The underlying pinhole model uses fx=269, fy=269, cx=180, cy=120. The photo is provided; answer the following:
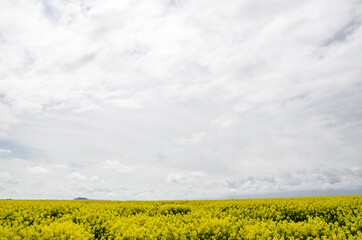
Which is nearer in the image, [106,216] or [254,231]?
[254,231]

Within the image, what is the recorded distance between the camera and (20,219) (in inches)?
541

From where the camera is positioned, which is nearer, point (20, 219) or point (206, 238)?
point (206, 238)

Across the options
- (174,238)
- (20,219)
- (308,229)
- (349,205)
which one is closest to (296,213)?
(349,205)

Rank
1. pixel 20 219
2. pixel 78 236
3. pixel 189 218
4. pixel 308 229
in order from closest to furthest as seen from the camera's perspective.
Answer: pixel 78 236
pixel 308 229
pixel 189 218
pixel 20 219

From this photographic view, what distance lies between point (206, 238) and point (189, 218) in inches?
124

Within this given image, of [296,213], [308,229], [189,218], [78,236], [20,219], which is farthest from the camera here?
[296,213]

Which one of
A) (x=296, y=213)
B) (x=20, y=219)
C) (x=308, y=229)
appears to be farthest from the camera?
(x=296, y=213)

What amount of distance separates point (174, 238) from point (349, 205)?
13.1 meters

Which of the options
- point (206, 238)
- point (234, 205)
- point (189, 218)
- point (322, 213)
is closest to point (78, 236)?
point (206, 238)

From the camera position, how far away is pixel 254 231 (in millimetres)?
8805

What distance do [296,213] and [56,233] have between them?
12.8 m

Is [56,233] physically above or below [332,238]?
above

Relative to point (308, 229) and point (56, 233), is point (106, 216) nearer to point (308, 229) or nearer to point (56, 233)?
point (56, 233)

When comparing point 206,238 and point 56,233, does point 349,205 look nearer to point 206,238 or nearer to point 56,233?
point 206,238
